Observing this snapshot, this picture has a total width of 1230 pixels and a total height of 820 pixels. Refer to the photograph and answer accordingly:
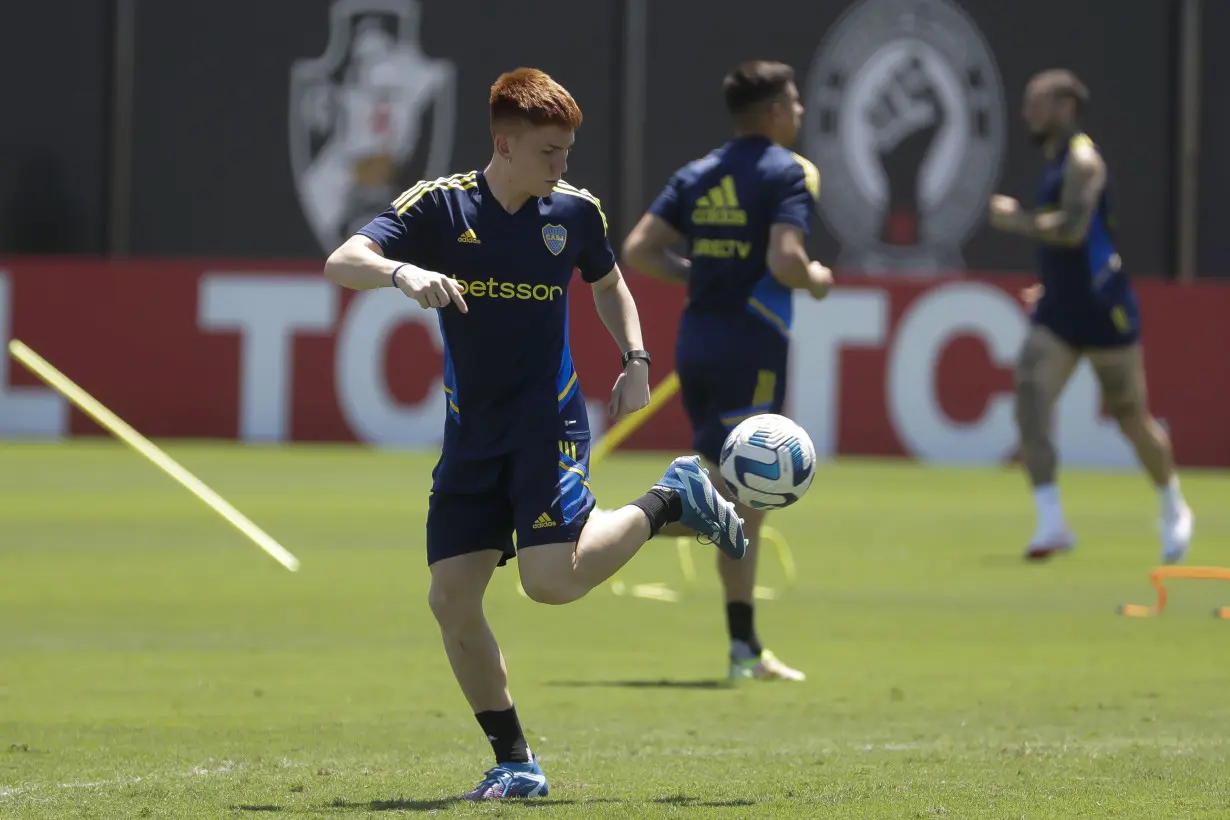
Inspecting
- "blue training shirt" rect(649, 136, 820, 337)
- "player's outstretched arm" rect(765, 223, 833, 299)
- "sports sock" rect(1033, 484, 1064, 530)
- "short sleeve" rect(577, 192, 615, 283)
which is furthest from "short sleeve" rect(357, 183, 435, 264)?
"sports sock" rect(1033, 484, 1064, 530)

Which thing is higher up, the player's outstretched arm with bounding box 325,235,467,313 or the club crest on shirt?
the club crest on shirt

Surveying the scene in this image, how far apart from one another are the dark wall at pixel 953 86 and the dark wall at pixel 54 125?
23.5ft

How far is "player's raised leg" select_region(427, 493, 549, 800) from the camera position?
20.1ft

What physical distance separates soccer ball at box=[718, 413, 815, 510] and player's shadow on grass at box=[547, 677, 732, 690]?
1.74m

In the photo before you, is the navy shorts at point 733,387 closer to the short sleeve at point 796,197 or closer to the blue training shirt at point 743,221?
the blue training shirt at point 743,221

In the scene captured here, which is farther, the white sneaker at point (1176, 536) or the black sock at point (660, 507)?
the white sneaker at point (1176, 536)

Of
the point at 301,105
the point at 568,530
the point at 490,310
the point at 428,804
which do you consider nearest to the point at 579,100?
the point at 301,105

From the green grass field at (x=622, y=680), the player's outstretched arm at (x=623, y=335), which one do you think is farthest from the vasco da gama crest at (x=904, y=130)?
the player's outstretched arm at (x=623, y=335)

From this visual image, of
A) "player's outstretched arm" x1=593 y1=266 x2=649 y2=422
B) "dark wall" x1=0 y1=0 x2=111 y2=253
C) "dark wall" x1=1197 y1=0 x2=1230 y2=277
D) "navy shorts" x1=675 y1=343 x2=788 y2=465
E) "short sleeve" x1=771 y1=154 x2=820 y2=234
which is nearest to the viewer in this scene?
"player's outstretched arm" x1=593 y1=266 x2=649 y2=422

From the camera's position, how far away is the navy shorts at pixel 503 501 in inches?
241

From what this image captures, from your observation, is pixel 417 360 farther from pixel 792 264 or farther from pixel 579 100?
pixel 792 264

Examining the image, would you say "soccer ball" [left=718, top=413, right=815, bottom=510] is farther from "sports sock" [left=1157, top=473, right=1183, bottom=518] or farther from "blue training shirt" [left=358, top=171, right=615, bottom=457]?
"sports sock" [left=1157, top=473, right=1183, bottom=518]

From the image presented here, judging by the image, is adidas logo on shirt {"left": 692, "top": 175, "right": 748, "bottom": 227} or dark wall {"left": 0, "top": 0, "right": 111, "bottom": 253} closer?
adidas logo on shirt {"left": 692, "top": 175, "right": 748, "bottom": 227}

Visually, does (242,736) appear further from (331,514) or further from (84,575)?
(331,514)
